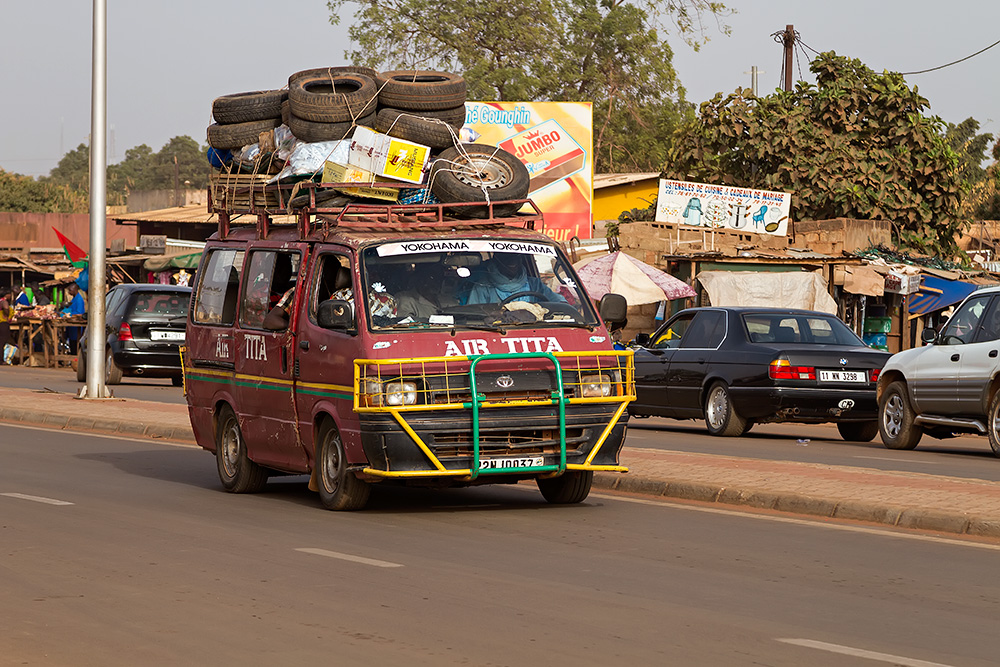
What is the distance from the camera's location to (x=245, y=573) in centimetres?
829

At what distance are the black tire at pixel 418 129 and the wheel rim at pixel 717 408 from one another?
7.01 metres

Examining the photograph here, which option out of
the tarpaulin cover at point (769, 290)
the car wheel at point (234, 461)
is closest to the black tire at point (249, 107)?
the car wheel at point (234, 461)

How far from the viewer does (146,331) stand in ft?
89.7

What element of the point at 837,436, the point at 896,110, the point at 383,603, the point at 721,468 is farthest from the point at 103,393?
the point at 896,110

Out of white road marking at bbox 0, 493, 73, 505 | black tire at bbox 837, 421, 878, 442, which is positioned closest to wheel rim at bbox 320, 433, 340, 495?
white road marking at bbox 0, 493, 73, 505

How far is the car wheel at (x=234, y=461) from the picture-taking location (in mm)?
12469

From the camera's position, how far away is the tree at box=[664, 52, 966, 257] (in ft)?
127

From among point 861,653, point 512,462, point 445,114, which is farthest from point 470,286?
point 861,653

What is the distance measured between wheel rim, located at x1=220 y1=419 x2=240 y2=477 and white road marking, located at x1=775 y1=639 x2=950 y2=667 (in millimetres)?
7038

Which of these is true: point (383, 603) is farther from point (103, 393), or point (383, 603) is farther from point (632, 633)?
point (103, 393)

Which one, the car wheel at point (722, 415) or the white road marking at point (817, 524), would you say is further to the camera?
the car wheel at point (722, 415)

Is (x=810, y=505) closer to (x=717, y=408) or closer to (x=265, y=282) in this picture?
(x=265, y=282)

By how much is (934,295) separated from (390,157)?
77.9 ft

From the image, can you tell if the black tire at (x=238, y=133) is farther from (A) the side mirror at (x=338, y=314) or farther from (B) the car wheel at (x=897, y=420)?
(B) the car wheel at (x=897, y=420)
